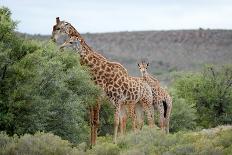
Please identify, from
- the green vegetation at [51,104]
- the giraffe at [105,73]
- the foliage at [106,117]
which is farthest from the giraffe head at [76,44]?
the foliage at [106,117]

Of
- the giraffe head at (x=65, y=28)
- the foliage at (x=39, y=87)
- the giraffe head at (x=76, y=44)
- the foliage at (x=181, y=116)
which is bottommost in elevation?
the foliage at (x=181, y=116)

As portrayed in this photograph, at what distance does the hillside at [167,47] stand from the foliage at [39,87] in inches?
2067

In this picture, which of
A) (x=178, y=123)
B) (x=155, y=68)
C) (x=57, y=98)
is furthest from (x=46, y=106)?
(x=155, y=68)

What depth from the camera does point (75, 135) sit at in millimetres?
20422

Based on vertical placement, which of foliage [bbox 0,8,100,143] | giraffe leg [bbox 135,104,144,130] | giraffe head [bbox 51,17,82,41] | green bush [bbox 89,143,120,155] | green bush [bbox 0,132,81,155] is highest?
giraffe head [bbox 51,17,82,41]

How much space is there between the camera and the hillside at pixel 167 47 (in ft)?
254

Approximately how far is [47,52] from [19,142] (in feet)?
20.6

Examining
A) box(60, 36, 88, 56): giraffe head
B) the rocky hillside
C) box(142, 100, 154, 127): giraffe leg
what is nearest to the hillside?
the rocky hillside

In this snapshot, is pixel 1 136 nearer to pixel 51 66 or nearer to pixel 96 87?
pixel 51 66

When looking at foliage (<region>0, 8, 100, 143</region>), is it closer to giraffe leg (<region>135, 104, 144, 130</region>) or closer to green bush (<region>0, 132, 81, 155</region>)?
green bush (<region>0, 132, 81, 155</region>)

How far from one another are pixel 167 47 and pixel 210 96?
49.9 m

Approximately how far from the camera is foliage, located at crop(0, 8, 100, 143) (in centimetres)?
1767

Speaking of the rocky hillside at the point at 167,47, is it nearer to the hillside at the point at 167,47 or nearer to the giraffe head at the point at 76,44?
the hillside at the point at 167,47

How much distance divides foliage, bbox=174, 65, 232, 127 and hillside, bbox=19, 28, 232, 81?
1408 inches
